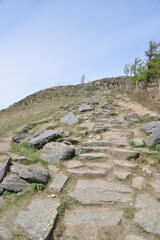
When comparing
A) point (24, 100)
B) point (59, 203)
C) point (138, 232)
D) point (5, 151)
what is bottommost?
point (138, 232)

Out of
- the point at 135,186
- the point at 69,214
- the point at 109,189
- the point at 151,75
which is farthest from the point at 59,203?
the point at 151,75

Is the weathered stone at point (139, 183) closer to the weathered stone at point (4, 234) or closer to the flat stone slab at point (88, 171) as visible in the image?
the flat stone slab at point (88, 171)

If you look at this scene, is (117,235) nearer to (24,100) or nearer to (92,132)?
(92,132)

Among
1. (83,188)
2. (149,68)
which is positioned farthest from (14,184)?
(149,68)

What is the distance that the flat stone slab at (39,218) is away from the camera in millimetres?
2265

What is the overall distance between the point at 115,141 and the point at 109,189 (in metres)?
2.16

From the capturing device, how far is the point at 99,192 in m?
3.16

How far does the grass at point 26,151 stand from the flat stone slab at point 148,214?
8.50ft

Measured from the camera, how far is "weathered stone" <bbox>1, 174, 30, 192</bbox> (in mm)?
3145

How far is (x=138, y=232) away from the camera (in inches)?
91.6

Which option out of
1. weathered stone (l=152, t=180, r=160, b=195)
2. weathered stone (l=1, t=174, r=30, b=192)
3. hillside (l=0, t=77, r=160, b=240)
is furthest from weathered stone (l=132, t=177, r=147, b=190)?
weathered stone (l=1, t=174, r=30, b=192)

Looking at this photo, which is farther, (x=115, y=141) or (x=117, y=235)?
(x=115, y=141)

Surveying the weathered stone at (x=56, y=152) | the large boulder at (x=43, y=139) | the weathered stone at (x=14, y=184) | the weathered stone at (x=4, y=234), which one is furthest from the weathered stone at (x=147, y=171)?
the large boulder at (x=43, y=139)

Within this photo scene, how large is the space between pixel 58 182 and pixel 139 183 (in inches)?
60.8
